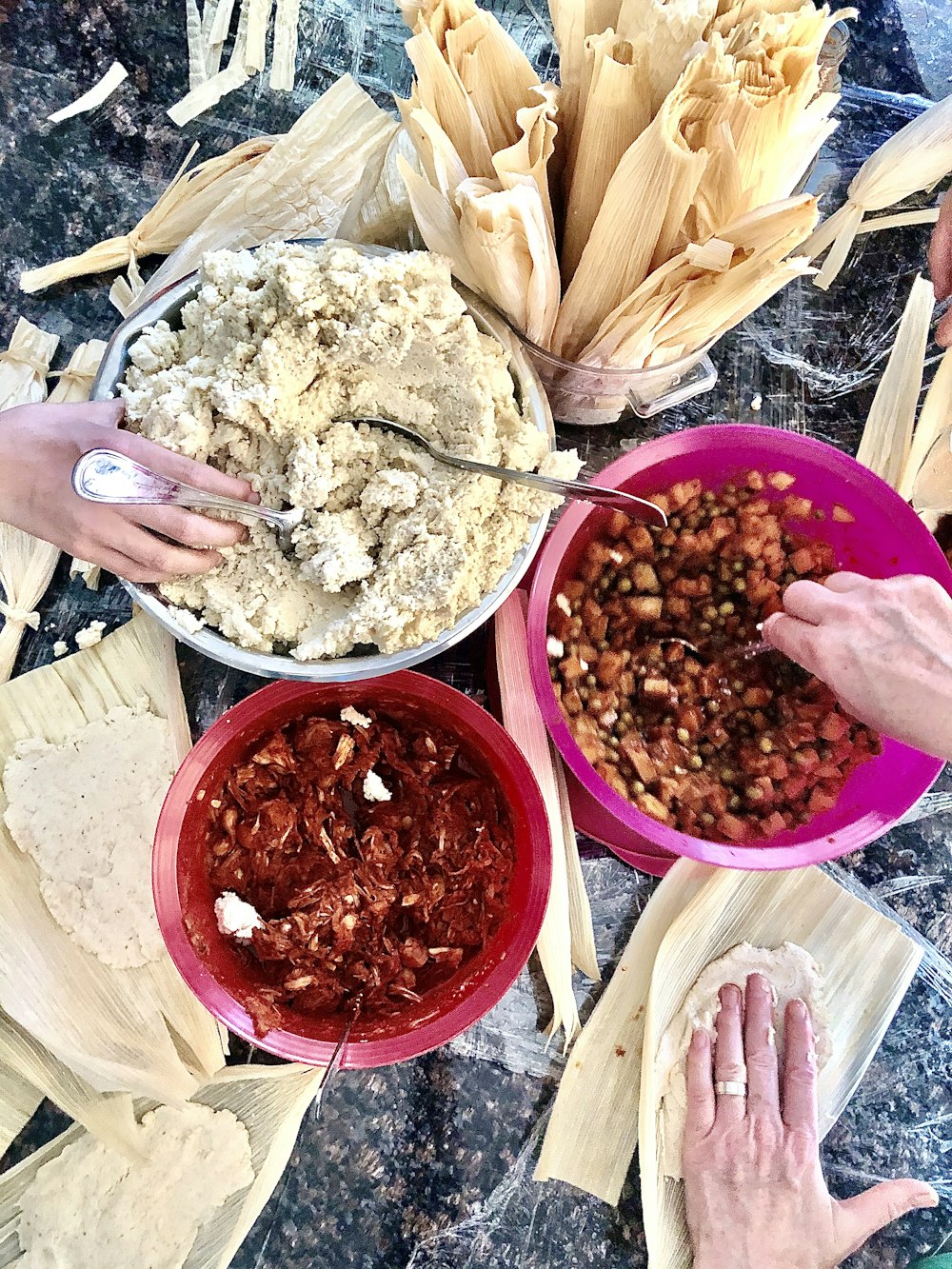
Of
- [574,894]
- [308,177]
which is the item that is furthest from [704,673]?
[308,177]

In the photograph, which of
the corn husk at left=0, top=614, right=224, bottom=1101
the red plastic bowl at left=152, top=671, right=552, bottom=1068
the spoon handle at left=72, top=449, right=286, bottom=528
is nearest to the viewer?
the spoon handle at left=72, top=449, right=286, bottom=528

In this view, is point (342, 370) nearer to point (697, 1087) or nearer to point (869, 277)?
point (869, 277)

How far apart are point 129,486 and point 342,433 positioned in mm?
232

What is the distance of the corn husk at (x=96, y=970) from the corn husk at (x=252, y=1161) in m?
0.08

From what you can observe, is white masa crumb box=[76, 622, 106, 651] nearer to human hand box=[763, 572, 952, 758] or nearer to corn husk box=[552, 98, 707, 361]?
corn husk box=[552, 98, 707, 361]

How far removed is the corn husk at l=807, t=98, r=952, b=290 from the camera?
1.25 m

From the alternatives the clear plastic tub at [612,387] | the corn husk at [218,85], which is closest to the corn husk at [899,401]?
the clear plastic tub at [612,387]

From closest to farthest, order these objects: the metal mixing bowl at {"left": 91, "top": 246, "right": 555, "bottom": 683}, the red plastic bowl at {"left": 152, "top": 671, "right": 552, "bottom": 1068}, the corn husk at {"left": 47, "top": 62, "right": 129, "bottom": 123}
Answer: the metal mixing bowl at {"left": 91, "top": 246, "right": 555, "bottom": 683} → the red plastic bowl at {"left": 152, "top": 671, "right": 552, "bottom": 1068} → the corn husk at {"left": 47, "top": 62, "right": 129, "bottom": 123}

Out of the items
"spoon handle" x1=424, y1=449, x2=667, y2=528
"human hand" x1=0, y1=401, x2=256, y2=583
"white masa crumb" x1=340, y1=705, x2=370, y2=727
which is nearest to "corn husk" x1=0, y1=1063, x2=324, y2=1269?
"white masa crumb" x1=340, y1=705, x2=370, y2=727

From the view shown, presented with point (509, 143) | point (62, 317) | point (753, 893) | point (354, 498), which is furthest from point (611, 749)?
point (62, 317)

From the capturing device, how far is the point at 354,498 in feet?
3.21

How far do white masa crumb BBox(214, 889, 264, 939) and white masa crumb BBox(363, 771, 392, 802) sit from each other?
0.69 feet

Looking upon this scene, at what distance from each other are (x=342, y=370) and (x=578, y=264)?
12.3 inches

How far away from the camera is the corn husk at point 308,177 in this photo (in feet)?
4.00
